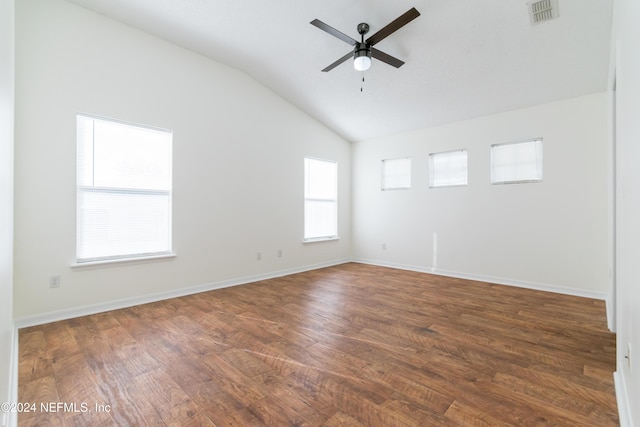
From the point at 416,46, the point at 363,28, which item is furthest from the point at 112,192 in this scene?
the point at 416,46

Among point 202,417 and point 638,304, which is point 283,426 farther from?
point 638,304

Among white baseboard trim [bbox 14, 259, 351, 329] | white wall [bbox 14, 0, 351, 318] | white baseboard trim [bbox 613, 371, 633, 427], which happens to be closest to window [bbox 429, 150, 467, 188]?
white wall [bbox 14, 0, 351, 318]

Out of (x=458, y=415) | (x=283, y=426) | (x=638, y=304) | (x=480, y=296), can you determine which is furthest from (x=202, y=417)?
(x=480, y=296)

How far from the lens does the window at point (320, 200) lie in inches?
222

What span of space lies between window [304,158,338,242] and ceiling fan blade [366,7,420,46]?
116 inches

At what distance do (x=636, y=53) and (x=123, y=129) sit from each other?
4311mm

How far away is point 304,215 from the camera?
551 centimetres

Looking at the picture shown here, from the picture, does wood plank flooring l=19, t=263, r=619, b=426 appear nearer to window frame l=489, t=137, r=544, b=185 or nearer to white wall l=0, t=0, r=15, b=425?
white wall l=0, t=0, r=15, b=425

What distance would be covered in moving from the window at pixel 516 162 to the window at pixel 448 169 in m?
0.47

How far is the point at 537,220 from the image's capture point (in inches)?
166

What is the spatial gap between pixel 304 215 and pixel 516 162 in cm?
361

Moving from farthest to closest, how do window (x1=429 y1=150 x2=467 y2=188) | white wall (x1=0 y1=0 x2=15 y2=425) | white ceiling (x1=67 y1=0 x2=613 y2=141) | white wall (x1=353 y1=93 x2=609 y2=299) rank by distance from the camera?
1. window (x1=429 y1=150 x2=467 y2=188)
2. white wall (x1=353 y1=93 x2=609 y2=299)
3. white ceiling (x1=67 y1=0 x2=613 y2=141)
4. white wall (x1=0 y1=0 x2=15 y2=425)

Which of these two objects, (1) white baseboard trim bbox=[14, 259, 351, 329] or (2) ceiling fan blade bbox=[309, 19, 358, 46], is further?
(1) white baseboard trim bbox=[14, 259, 351, 329]

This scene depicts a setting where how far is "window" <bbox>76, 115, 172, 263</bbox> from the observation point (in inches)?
123
